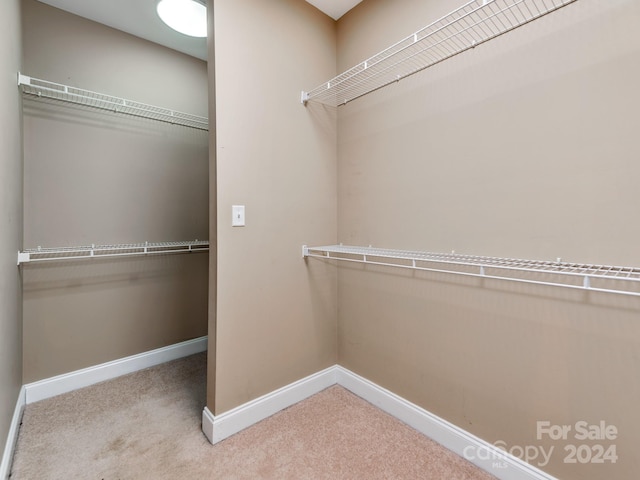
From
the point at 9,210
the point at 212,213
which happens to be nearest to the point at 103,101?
the point at 9,210

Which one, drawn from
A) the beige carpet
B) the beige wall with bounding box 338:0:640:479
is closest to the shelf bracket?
the beige carpet

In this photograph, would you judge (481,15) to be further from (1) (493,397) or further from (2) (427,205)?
(1) (493,397)

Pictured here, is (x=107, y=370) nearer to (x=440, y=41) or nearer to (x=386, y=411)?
(x=386, y=411)

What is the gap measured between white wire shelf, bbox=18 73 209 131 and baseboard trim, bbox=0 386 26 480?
1.69m

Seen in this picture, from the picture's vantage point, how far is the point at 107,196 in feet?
6.52

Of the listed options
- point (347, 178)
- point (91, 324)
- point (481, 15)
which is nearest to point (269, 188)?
point (347, 178)

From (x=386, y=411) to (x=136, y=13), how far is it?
2.87 metres

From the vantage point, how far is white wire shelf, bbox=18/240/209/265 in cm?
170

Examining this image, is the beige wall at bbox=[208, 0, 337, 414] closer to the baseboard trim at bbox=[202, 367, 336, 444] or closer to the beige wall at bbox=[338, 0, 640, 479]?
the baseboard trim at bbox=[202, 367, 336, 444]

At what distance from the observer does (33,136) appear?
1726 mm

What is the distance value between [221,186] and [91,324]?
1432mm

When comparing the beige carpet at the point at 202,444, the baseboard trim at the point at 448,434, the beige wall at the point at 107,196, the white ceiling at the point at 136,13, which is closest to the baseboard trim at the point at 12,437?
the beige carpet at the point at 202,444

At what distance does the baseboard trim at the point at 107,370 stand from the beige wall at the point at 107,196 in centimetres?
4

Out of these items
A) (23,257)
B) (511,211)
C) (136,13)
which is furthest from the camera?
(136,13)
